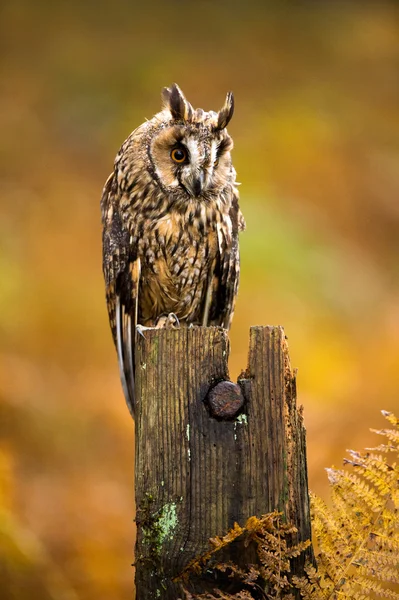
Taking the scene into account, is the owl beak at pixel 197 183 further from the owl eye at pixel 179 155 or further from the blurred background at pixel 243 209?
the blurred background at pixel 243 209

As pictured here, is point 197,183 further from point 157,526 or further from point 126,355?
point 157,526

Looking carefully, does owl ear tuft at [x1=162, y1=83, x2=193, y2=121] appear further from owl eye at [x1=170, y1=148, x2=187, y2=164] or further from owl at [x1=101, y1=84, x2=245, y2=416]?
owl eye at [x1=170, y1=148, x2=187, y2=164]

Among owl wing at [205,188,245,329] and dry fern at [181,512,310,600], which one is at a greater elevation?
owl wing at [205,188,245,329]

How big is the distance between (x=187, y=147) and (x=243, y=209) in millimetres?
1250

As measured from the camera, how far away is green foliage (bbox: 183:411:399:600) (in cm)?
120

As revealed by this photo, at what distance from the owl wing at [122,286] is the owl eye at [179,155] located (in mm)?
319

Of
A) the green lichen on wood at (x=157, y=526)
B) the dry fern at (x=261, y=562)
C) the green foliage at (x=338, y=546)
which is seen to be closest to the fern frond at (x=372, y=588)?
the green foliage at (x=338, y=546)

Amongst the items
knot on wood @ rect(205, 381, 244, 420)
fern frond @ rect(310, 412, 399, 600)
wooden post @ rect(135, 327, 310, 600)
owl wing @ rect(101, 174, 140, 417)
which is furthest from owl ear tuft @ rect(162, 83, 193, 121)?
fern frond @ rect(310, 412, 399, 600)

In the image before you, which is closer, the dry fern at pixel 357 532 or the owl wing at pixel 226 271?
the dry fern at pixel 357 532

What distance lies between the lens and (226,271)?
2.62 meters

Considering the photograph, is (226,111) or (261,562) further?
(226,111)

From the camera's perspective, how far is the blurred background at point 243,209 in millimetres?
3025

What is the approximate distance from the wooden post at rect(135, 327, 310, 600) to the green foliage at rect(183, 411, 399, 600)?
1.6 inches

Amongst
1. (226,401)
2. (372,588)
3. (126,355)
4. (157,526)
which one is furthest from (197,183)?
(372,588)
